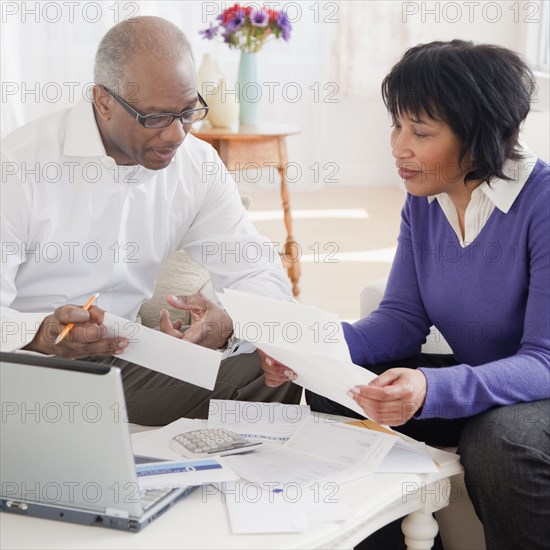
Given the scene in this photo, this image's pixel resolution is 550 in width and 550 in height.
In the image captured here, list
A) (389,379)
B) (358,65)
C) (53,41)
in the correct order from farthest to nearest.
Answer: (358,65)
(53,41)
(389,379)

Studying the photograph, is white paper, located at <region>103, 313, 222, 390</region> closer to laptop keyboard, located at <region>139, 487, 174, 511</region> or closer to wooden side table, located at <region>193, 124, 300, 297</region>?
laptop keyboard, located at <region>139, 487, 174, 511</region>

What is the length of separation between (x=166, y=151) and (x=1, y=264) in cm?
38


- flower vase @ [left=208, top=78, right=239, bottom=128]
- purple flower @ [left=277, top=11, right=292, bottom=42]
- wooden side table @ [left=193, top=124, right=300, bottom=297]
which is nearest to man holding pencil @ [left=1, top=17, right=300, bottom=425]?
wooden side table @ [left=193, top=124, right=300, bottom=297]

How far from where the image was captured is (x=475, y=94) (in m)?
1.64

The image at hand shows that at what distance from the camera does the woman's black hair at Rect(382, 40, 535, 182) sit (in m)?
1.65

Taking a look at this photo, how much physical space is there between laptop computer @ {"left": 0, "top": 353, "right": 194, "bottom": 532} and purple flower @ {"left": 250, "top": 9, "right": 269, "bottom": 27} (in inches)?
109

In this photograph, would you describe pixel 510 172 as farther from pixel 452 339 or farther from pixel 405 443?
pixel 405 443

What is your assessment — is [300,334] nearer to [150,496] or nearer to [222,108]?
[150,496]

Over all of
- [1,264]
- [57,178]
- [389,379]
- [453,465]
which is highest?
[57,178]

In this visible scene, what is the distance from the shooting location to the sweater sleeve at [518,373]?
1.52m

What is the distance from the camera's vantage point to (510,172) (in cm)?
170

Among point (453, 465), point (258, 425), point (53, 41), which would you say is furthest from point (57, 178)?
point (53, 41)

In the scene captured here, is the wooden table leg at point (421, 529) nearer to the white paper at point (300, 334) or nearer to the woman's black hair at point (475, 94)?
the white paper at point (300, 334)

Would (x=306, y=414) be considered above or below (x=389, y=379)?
below
